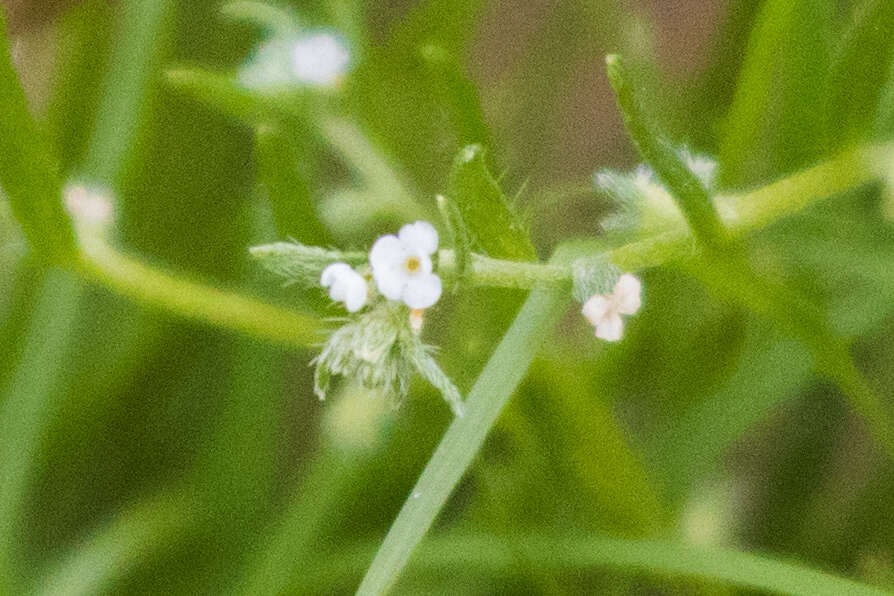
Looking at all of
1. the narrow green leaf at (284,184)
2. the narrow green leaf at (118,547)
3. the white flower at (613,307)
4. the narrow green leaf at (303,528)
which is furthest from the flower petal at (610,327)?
the narrow green leaf at (118,547)

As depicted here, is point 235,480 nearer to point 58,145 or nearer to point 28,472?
point 28,472

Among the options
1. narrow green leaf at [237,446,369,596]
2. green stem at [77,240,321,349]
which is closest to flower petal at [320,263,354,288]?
green stem at [77,240,321,349]

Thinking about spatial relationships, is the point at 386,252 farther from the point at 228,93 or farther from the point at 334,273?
→ the point at 228,93

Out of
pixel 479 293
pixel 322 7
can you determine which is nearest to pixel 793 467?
pixel 479 293

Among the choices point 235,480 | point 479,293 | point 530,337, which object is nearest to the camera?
point 530,337

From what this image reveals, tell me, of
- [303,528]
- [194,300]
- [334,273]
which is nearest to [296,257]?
[334,273]
